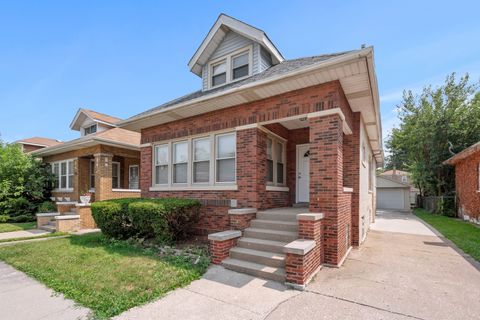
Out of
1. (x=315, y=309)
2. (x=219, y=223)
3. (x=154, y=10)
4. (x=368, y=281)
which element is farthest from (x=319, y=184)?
(x=154, y=10)

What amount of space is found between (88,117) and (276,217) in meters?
13.8

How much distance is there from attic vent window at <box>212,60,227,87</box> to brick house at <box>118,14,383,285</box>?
40mm

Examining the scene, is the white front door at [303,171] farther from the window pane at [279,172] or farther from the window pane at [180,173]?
the window pane at [180,173]

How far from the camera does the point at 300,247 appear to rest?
167 inches

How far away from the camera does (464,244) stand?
749 cm

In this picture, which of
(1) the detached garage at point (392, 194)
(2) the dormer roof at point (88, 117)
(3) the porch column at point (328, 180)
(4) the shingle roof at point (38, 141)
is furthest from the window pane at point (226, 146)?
(1) the detached garage at point (392, 194)

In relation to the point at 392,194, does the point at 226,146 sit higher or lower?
higher

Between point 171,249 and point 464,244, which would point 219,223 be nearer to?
point 171,249

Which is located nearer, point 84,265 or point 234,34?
point 84,265

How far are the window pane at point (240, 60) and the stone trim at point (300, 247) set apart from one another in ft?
20.7

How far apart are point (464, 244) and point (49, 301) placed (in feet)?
34.8

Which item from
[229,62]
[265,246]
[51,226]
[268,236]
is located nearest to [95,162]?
[51,226]

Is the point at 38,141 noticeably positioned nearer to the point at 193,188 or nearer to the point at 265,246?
the point at 193,188

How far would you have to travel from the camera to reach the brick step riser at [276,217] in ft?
19.4
